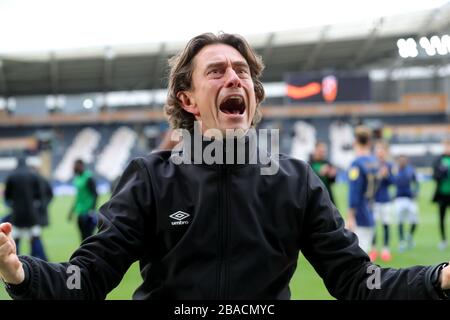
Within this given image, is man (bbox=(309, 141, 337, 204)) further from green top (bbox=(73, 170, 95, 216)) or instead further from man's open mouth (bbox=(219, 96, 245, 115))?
man's open mouth (bbox=(219, 96, 245, 115))

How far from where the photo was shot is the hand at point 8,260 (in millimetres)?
1625

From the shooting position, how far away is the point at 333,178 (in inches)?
343

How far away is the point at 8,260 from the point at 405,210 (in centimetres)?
916

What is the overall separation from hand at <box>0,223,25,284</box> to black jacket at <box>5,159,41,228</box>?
7.33m

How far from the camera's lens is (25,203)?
8.62 m

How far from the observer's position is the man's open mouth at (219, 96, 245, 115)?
80.7 inches

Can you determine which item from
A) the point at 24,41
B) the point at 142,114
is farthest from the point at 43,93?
the point at 24,41

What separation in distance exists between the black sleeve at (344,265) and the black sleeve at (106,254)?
1.84 ft

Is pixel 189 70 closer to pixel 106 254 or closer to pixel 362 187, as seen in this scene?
pixel 106 254

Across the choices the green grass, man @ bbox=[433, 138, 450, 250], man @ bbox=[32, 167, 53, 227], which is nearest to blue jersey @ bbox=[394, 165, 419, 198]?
man @ bbox=[433, 138, 450, 250]

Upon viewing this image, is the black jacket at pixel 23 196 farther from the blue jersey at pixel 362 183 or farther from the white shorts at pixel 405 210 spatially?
the white shorts at pixel 405 210

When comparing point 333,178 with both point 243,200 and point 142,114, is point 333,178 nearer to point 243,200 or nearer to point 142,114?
point 243,200

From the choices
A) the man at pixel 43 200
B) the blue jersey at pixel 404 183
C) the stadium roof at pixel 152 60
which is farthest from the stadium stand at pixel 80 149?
the blue jersey at pixel 404 183

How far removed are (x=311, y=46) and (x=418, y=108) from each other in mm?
8374
